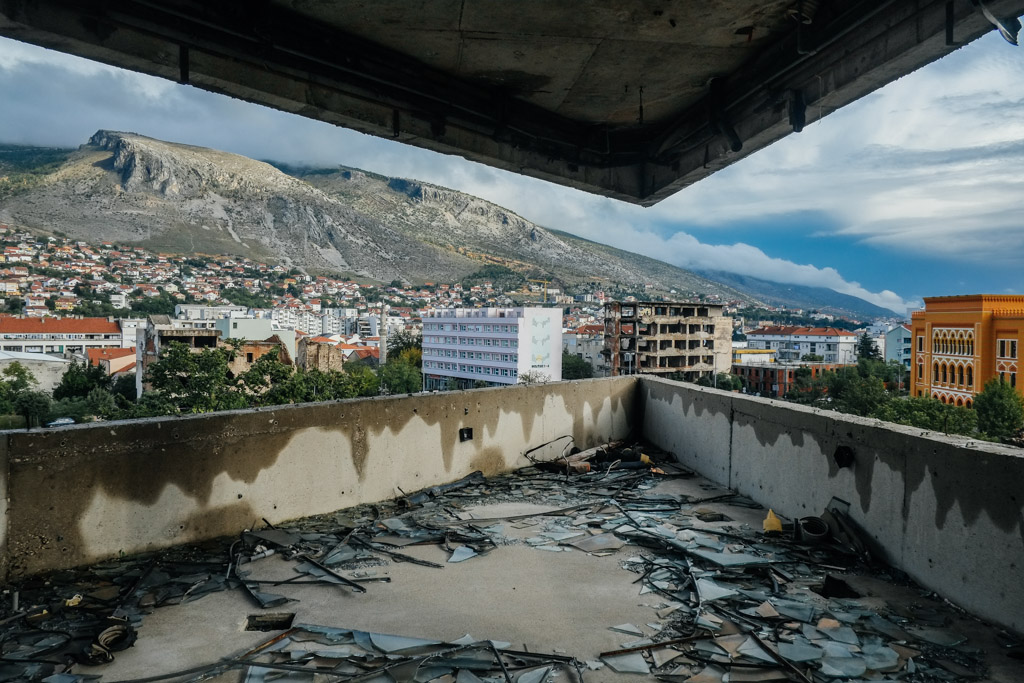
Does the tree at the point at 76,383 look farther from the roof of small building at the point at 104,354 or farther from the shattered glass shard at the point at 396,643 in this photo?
the shattered glass shard at the point at 396,643

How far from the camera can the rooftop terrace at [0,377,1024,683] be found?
2912mm

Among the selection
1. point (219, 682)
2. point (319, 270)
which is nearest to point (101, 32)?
point (219, 682)

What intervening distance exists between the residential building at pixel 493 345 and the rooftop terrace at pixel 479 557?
70997mm

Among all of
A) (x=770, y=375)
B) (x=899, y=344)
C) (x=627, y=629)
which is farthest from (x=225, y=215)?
(x=627, y=629)

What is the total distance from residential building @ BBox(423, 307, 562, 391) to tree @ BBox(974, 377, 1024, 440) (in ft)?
148

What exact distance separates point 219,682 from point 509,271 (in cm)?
16820

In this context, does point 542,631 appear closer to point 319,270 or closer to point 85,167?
point 319,270

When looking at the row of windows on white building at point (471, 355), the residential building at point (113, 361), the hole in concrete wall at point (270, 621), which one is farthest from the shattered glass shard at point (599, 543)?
the row of windows on white building at point (471, 355)

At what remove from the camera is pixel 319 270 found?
161 meters

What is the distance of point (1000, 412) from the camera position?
4144 centimetres

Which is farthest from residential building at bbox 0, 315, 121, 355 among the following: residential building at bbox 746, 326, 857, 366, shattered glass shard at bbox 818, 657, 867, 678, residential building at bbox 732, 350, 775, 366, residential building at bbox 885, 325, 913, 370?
residential building at bbox 885, 325, 913, 370

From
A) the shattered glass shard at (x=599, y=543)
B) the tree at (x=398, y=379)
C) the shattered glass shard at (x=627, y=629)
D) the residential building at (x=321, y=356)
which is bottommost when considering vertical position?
the tree at (x=398, y=379)

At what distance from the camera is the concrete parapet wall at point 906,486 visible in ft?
10.5

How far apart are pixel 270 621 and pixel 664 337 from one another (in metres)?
73.5
